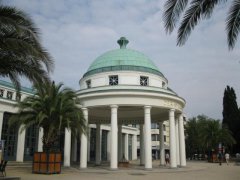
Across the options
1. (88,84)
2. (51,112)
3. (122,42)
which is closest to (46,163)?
(51,112)

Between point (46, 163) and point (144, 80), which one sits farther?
point (144, 80)

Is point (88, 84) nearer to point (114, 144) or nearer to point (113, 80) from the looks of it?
point (113, 80)

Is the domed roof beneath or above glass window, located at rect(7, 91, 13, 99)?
above

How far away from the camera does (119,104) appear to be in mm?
27406

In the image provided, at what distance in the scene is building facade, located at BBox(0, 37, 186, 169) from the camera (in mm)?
27359

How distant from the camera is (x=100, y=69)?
3153 centimetres

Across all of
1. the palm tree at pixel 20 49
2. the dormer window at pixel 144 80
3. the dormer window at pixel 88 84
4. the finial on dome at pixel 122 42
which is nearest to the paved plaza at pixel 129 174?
the palm tree at pixel 20 49

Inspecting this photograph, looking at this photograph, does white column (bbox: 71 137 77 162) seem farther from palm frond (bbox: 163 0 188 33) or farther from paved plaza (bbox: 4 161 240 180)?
palm frond (bbox: 163 0 188 33)

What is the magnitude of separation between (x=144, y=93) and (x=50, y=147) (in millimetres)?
9971

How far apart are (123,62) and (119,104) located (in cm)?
608

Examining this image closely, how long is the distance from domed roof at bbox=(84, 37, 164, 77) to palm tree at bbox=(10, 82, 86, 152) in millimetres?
7207

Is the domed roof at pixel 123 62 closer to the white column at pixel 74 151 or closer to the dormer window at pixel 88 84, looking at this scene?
the dormer window at pixel 88 84

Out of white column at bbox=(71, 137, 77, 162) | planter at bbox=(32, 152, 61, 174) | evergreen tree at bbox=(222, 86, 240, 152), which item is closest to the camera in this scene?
planter at bbox=(32, 152, 61, 174)

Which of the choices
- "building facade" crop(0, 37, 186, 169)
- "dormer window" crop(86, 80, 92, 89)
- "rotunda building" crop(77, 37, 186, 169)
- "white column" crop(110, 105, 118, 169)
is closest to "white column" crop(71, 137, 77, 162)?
"building facade" crop(0, 37, 186, 169)
